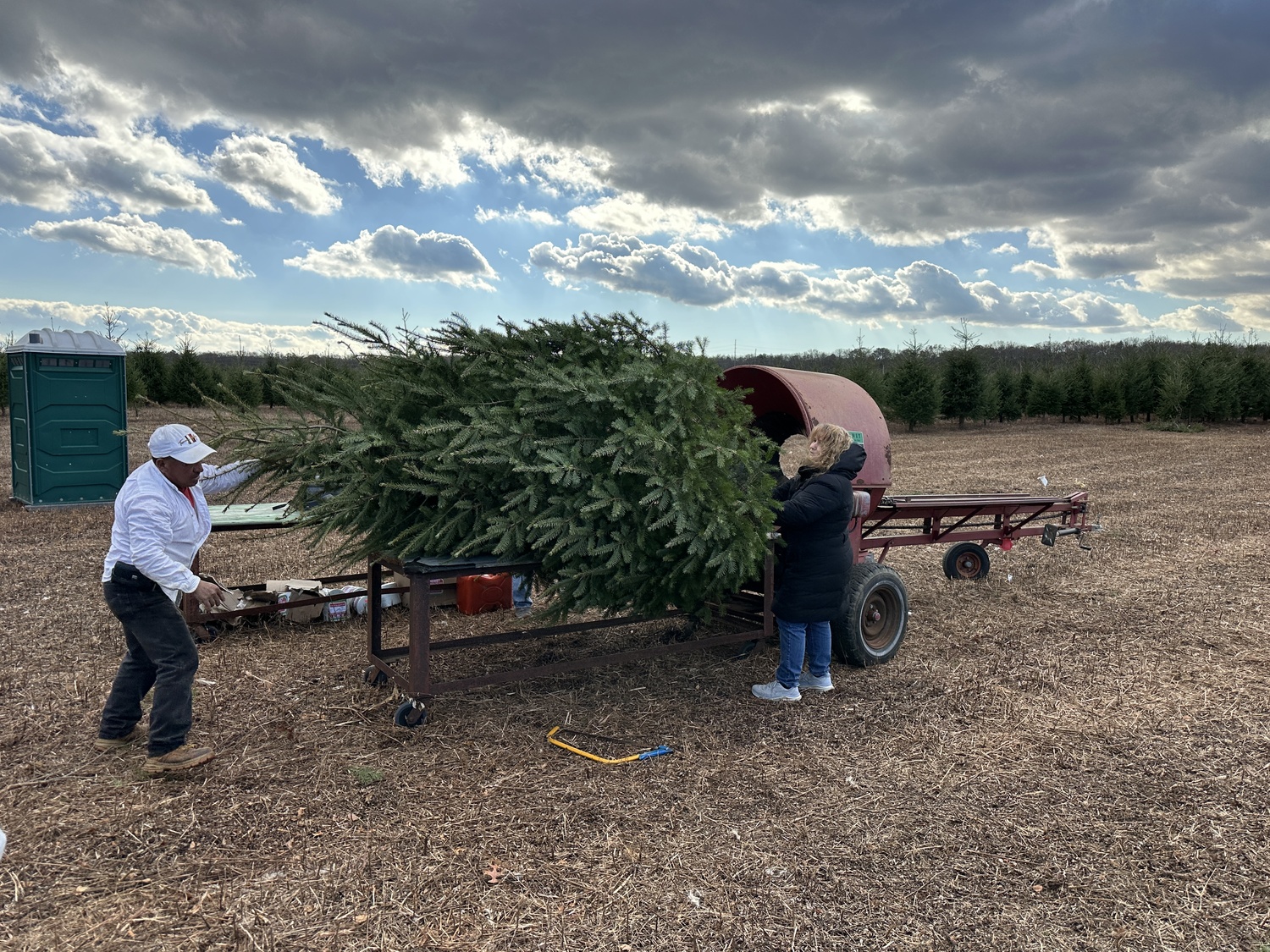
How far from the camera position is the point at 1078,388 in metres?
36.3

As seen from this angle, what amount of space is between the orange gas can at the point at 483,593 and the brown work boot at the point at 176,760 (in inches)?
123

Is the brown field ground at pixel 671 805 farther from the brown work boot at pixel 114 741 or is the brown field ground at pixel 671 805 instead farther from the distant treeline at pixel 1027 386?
the distant treeline at pixel 1027 386

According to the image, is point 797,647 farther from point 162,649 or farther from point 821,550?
point 162,649

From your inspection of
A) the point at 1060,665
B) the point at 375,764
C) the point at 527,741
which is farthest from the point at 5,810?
the point at 1060,665

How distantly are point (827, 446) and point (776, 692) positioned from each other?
1.60 metres

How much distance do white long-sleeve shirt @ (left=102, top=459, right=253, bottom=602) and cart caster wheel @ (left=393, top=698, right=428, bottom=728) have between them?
1335mm

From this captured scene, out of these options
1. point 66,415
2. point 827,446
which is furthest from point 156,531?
point 66,415

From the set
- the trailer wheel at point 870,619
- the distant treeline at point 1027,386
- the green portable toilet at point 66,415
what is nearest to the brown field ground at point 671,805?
the trailer wheel at point 870,619

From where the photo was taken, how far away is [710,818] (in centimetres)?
403

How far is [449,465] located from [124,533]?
1.61 metres

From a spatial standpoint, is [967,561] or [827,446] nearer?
[827,446]

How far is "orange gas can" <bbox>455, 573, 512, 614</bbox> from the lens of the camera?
7512 mm

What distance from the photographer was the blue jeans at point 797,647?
5496 mm

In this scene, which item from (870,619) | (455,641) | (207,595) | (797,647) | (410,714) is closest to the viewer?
(207,595)
